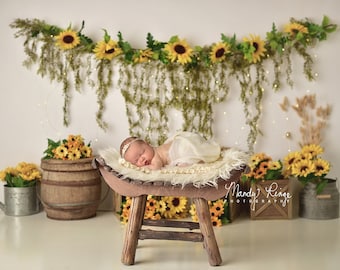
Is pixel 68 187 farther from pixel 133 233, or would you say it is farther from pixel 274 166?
pixel 274 166

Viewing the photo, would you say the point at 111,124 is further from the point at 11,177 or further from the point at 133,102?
the point at 11,177

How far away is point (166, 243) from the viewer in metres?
3.37

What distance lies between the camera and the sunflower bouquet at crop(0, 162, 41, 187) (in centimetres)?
409

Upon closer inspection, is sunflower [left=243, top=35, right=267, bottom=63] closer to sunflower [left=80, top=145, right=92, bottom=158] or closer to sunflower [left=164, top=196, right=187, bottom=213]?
sunflower [left=164, top=196, right=187, bottom=213]

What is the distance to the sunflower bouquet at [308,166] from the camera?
390 centimetres

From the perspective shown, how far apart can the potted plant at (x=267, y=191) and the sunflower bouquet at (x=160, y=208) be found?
0.50m

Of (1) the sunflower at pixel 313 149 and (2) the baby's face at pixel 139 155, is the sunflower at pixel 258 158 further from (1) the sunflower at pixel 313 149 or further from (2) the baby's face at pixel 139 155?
(2) the baby's face at pixel 139 155

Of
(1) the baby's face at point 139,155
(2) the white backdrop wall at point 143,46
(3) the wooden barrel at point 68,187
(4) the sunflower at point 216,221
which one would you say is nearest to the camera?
(1) the baby's face at point 139,155

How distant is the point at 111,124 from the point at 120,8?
887 mm

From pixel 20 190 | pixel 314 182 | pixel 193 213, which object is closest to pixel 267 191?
pixel 314 182

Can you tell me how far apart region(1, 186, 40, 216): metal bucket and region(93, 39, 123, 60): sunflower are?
112 centimetres

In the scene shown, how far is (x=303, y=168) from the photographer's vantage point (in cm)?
393

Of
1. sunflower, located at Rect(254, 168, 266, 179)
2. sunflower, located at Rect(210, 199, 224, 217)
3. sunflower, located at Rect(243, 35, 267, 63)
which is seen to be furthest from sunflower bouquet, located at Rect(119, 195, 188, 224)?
sunflower, located at Rect(243, 35, 267, 63)

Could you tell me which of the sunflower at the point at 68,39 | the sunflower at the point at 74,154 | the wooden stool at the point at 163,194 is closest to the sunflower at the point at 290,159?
the wooden stool at the point at 163,194
